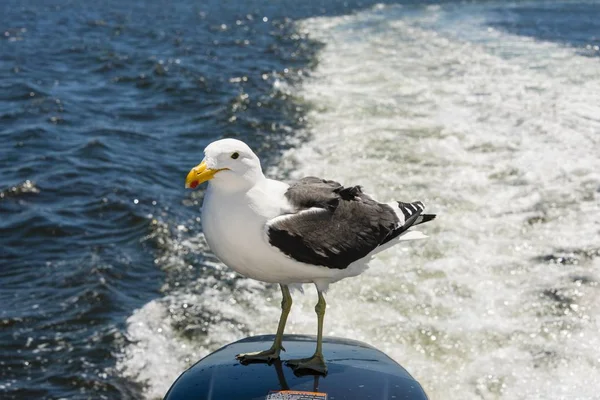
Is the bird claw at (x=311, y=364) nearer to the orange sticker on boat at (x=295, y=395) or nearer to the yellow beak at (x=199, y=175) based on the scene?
the orange sticker on boat at (x=295, y=395)

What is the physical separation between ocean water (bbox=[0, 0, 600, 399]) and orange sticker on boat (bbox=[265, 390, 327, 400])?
300 centimetres

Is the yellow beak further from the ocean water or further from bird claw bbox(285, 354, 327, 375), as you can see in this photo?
the ocean water

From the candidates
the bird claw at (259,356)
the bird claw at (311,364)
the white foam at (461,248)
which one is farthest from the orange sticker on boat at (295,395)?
the white foam at (461,248)

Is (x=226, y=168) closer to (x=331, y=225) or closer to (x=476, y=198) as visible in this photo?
(x=331, y=225)

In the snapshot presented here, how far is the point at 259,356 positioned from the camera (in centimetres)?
407

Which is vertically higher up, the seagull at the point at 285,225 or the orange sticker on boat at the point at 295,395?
the seagull at the point at 285,225

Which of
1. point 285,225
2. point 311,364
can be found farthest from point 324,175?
point 311,364

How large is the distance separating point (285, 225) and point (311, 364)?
27.6 inches

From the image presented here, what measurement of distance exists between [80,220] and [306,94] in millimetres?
7052

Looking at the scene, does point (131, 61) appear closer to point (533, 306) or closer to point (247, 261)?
point (533, 306)

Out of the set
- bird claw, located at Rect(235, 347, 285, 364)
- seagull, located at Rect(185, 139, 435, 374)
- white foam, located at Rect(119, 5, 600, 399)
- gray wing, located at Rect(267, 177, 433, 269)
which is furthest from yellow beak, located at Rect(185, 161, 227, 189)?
white foam, located at Rect(119, 5, 600, 399)

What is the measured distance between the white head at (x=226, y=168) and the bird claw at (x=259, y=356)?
781 mm

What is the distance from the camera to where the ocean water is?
276 inches

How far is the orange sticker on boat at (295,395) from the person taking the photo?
11.7ft
